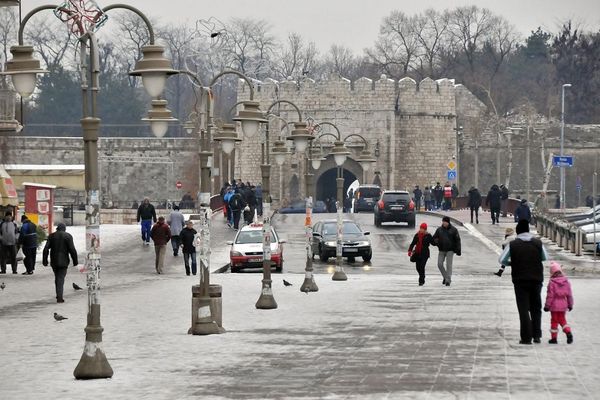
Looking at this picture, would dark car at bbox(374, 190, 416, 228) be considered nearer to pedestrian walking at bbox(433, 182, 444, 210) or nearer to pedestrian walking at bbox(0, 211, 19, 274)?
pedestrian walking at bbox(433, 182, 444, 210)

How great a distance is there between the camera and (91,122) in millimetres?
16703

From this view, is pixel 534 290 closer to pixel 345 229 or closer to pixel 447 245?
pixel 447 245

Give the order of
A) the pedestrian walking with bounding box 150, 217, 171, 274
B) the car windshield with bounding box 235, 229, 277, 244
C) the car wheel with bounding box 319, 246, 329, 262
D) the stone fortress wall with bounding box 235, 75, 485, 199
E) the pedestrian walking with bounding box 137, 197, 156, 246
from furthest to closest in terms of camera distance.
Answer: the stone fortress wall with bounding box 235, 75, 485, 199
the pedestrian walking with bounding box 137, 197, 156, 246
the car wheel with bounding box 319, 246, 329, 262
the car windshield with bounding box 235, 229, 277, 244
the pedestrian walking with bounding box 150, 217, 171, 274

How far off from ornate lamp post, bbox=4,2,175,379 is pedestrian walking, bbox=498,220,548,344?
5.02 metres

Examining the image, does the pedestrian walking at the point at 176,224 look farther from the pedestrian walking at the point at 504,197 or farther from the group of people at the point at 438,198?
the group of people at the point at 438,198

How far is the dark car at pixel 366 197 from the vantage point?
71.0 m

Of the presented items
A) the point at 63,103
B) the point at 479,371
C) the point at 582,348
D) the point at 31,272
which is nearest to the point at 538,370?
the point at 479,371

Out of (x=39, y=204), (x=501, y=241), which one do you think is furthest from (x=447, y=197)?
(x=39, y=204)

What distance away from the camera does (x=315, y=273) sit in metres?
38.2

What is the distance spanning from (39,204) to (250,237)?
23.2ft

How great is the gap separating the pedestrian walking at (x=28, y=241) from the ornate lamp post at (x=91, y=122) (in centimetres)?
1657

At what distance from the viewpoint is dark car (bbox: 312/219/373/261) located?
41.9 metres

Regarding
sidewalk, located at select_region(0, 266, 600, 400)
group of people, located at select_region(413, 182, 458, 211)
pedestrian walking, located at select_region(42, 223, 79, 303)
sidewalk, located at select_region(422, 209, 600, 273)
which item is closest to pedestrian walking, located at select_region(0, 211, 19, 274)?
sidewalk, located at select_region(0, 266, 600, 400)

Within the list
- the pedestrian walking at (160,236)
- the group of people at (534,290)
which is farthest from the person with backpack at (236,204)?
the group of people at (534,290)
